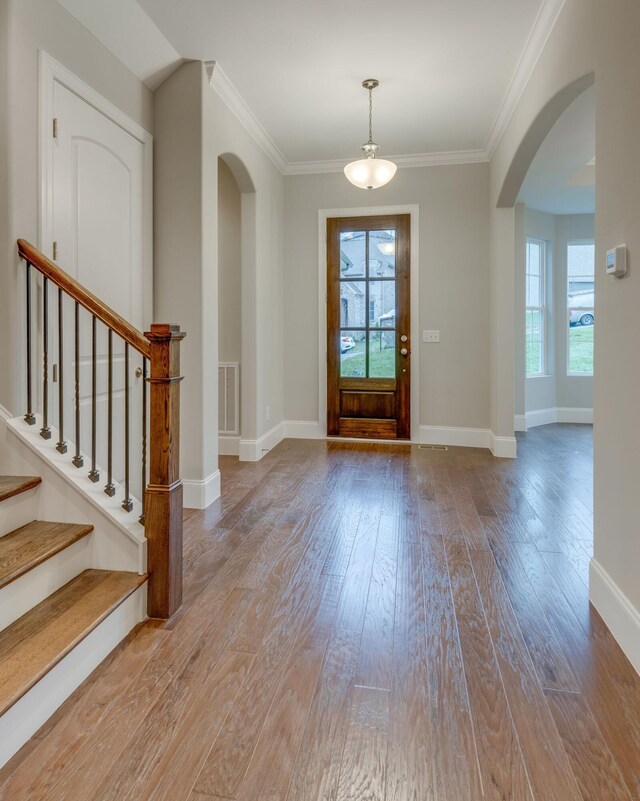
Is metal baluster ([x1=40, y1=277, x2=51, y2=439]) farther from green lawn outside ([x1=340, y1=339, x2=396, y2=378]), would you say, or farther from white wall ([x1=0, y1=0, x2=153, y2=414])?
green lawn outside ([x1=340, y1=339, x2=396, y2=378])

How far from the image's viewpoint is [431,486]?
383cm

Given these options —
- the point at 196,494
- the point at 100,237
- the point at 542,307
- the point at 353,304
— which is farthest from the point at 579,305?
the point at 100,237

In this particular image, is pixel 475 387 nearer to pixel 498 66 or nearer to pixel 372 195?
pixel 372 195

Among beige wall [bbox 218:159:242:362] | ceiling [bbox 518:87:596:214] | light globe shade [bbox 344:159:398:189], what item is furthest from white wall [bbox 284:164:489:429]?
light globe shade [bbox 344:159:398:189]

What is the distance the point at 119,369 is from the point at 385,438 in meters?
3.00

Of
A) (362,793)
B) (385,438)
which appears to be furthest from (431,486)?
(362,793)

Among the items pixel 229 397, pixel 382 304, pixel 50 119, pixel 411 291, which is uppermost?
pixel 50 119

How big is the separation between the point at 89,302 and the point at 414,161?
160 inches

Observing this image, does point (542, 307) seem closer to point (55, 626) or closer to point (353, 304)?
point (353, 304)

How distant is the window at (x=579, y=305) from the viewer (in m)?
6.74

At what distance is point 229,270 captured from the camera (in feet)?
15.8

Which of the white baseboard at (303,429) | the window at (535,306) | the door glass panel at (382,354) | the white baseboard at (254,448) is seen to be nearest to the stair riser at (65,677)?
the white baseboard at (254,448)

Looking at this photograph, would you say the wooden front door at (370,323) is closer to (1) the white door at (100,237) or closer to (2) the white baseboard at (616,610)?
(1) the white door at (100,237)

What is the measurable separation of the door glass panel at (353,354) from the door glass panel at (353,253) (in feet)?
1.99
